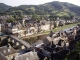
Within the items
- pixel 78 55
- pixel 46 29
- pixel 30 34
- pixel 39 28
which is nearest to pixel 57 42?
pixel 78 55

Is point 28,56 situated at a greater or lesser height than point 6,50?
greater

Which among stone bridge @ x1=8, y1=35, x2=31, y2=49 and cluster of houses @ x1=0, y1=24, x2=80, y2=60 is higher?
cluster of houses @ x1=0, y1=24, x2=80, y2=60

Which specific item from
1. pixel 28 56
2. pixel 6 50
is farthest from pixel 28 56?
pixel 6 50

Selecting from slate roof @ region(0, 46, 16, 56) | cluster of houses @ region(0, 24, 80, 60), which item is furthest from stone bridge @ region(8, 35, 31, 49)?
slate roof @ region(0, 46, 16, 56)

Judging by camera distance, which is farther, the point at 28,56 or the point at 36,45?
the point at 36,45

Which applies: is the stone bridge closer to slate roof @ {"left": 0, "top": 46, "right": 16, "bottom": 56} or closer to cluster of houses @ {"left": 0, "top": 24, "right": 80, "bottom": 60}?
cluster of houses @ {"left": 0, "top": 24, "right": 80, "bottom": 60}

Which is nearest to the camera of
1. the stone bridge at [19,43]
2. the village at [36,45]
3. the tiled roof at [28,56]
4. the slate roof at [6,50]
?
the tiled roof at [28,56]

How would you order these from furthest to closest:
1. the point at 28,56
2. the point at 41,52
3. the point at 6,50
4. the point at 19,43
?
the point at 19,43, the point at 6,50, the point at 41,52, the point at 28,56

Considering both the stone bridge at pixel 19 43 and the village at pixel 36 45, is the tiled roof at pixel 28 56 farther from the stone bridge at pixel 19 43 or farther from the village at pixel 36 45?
the stone bridge at pixel 19 43

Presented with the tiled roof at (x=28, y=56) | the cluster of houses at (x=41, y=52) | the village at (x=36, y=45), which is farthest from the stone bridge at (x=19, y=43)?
the tiled roof at (x=28, y=56)

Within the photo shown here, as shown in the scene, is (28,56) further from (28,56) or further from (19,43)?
(19,43)

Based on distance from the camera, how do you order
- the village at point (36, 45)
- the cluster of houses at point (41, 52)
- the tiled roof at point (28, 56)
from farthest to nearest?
the village at point (36, 45)
the cluster of houses at point (41, 52)
the tiled roof at point (28, 56)
